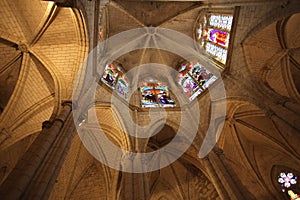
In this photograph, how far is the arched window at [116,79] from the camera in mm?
11719

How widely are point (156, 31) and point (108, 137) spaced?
6608 millimetres

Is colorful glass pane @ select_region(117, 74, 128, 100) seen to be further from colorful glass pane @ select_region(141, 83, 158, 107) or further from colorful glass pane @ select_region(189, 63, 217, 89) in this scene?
colorful glass pane @ select_region(189, 63, 217, 89)

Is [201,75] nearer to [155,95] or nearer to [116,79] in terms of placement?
[155,95]

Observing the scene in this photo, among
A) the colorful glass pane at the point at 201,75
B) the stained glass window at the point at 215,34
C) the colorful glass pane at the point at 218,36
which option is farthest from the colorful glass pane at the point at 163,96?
the colorful glass pane at the point at 218,36

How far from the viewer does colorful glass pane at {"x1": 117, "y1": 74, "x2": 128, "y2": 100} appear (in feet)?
39.1

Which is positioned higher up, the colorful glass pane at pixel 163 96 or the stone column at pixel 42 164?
the colorful glass pane at pixel 163 96

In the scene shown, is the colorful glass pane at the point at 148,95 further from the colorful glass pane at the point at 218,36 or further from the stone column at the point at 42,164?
the stone column at the point at 42,164

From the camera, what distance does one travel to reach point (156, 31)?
46.6ft

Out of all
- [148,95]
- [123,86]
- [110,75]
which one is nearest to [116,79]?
[110,75]

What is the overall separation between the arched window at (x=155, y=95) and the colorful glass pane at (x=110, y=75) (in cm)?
159

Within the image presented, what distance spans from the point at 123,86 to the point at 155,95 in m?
1.67

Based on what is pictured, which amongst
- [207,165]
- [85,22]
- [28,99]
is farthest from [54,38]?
[207,165]

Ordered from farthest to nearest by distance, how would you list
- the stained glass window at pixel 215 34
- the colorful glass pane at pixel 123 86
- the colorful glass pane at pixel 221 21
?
the colorful glass pane at pixel 123 86
the stained glass window at pixel 215 34
the colorful glass pane at pixel 221 21

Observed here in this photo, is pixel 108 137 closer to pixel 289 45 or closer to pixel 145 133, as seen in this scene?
pixel 145 133
